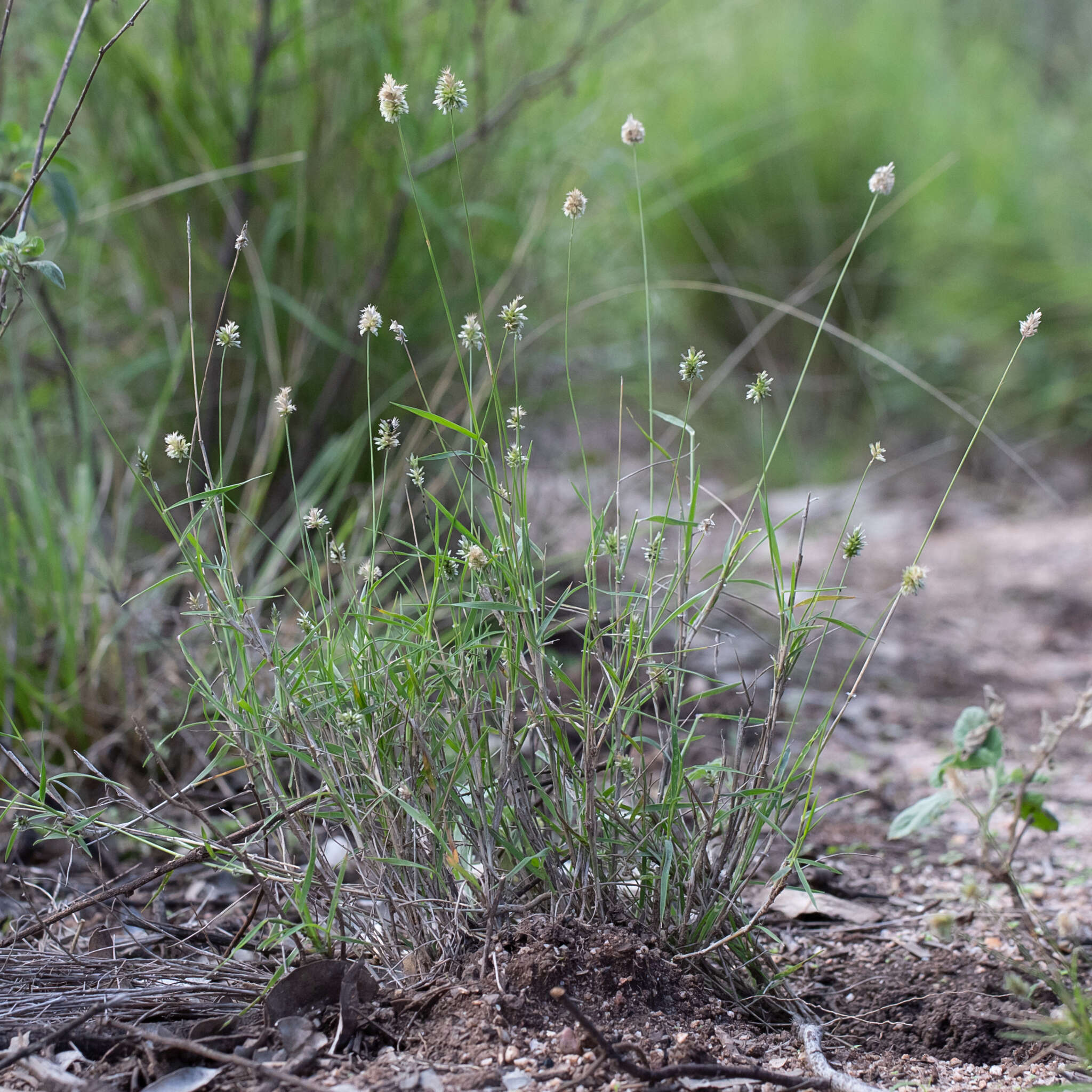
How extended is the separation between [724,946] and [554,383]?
1885 millimetres

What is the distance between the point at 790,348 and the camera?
4641 millimetres

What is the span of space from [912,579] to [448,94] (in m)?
0.60

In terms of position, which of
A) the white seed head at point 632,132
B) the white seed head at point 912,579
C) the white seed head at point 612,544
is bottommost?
the white seed head at point 912,579

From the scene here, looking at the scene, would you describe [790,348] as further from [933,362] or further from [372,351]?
[372,351]

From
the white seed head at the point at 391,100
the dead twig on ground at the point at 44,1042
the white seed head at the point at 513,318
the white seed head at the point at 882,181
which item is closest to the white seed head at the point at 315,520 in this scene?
the white seed head at the point at 513,318

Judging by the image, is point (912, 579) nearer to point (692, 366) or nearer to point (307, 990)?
point (692, 366)

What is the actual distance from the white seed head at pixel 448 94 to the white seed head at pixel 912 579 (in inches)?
22.9

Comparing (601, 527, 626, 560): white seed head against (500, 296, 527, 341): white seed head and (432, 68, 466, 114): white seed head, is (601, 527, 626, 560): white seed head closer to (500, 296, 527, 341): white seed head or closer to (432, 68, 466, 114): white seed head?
(500, 296, 527, 341): white seed head

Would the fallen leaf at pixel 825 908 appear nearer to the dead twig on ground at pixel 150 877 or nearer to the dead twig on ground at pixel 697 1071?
the dead twig on ground at pixel 697 1071

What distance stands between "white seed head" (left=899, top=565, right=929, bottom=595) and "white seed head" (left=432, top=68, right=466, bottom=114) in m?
0.58

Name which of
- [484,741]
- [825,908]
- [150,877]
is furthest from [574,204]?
[825,908]

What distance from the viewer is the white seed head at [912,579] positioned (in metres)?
0.95

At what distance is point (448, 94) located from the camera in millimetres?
906

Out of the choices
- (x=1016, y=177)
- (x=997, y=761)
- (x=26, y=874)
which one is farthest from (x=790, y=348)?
(x=26, y=874)
